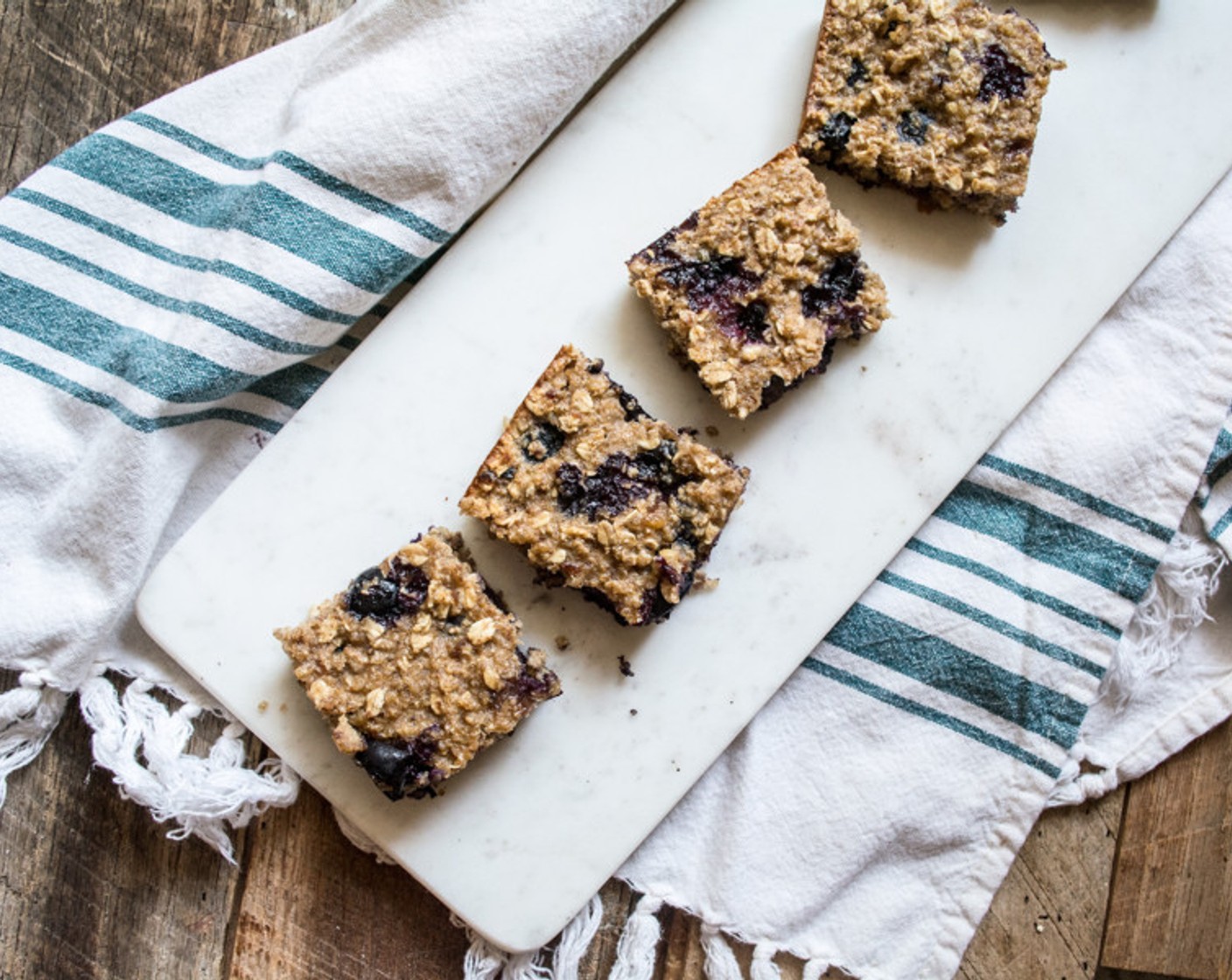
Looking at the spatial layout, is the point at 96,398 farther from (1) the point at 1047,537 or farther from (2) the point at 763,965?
(1) the point at 1047,537

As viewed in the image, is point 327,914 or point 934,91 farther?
point 327,914

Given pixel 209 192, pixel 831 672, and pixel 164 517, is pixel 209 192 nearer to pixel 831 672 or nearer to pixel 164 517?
pixel 164 517

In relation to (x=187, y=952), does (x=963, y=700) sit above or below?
above

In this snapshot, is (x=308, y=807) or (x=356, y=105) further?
(x=308, y=807)

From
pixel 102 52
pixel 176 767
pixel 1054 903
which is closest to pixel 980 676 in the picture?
pixel 1054 903

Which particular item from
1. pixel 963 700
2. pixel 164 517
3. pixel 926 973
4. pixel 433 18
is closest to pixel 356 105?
pixel 433 18

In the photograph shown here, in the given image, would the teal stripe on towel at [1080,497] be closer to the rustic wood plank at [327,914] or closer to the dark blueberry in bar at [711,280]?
the dark blueberry in bar at [711,280]

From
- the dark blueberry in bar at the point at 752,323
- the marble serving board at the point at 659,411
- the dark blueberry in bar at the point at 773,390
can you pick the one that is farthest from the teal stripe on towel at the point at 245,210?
the dark blueberry in bar at the point at 773,390
